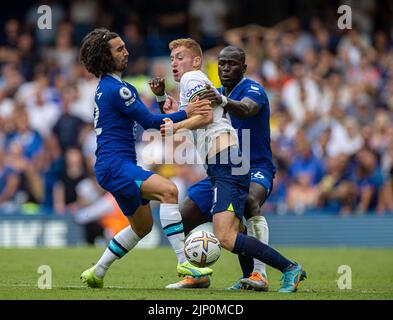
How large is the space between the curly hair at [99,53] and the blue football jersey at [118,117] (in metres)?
0.10

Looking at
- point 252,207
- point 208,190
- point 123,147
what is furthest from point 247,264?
point 123,147

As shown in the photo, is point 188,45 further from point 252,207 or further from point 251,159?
point 252,207

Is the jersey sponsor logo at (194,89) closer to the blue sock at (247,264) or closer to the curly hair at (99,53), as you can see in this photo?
the curly hair at (99,53)

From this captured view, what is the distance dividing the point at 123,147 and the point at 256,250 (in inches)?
64.1

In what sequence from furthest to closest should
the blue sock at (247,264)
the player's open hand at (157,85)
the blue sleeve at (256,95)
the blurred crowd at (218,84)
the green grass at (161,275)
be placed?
the blurred crowd at (218,84) → the blue sock at (247,264) → the player's open hand at (157,85) → the blue sleeve at (256,95) → the green grass at (161,275)

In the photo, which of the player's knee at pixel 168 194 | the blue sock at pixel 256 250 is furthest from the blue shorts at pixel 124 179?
the blue sock at pixel 256 250

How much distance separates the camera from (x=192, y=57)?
31.9ft

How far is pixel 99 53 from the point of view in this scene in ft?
31.2

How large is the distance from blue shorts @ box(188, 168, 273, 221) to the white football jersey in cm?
50

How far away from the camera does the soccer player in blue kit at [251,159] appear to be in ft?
30.4

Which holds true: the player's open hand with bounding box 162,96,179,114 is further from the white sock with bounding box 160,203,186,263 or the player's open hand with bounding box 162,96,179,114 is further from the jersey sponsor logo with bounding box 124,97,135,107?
the white sock with bounding box 160,203,186,263

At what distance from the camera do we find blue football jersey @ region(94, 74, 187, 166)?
935cm
